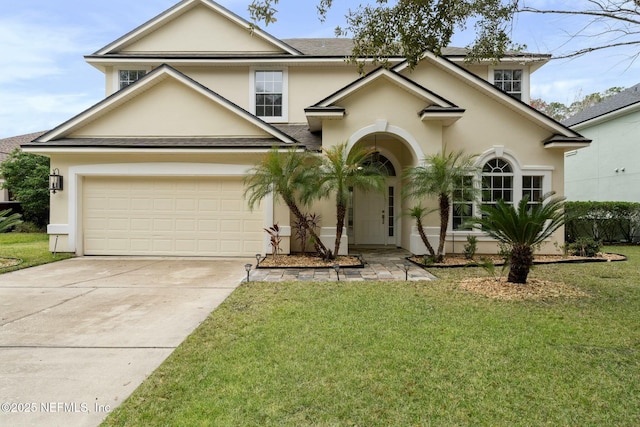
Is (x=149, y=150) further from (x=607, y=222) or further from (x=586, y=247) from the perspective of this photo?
(x=607, y=222)

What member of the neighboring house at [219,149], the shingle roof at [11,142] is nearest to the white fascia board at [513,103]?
the neighboring house at [219,149]

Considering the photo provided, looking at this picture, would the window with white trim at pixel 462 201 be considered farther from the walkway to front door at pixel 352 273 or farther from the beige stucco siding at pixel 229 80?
the beige stucco siding at pixel 229 80

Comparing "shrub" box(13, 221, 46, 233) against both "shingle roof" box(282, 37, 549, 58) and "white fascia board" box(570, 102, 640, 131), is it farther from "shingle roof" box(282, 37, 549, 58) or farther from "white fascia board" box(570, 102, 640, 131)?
"white fascia board" box(570, 102, 640, 131)

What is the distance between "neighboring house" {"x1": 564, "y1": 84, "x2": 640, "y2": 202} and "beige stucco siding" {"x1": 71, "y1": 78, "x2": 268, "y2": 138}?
1734cm

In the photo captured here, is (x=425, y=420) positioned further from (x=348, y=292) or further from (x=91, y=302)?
(x=91, y=302)

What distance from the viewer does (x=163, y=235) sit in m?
11.1

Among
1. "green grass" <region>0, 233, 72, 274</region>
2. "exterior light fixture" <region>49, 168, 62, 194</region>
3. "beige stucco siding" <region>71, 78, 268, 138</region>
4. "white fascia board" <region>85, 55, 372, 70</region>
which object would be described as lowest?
"green grass" <region>0, 233, 72, 274</region>

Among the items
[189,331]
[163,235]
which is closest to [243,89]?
[163,235]

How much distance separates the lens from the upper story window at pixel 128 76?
1461 cm

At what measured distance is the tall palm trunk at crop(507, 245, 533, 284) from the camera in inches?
277

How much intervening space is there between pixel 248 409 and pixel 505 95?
12167mm

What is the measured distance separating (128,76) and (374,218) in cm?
1178

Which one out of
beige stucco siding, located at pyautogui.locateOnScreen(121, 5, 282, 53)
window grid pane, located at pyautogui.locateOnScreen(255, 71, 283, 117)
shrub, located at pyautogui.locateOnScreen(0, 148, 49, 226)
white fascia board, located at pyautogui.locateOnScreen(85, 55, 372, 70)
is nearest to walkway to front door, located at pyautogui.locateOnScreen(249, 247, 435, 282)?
window grid pane, located at pyautogui.locateOnScreen(255, 71, 283, 117)

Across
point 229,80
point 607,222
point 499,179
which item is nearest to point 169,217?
point 229,80
